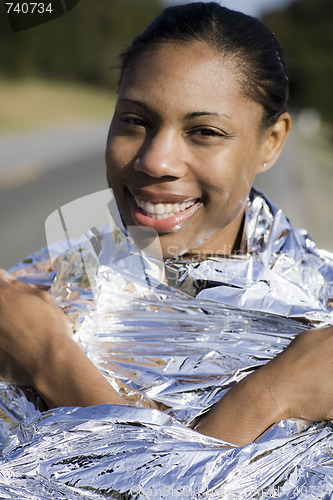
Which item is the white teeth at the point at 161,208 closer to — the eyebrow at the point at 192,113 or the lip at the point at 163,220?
the lip at the point at 163,220

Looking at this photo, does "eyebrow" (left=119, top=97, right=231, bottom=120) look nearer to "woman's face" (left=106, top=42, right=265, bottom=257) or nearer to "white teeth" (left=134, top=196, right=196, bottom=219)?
"woman's face" (left=106, top=42, right=265, bottom=257)

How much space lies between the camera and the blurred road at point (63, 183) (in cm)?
672

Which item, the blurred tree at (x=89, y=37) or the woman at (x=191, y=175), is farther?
the blurred tree at (x=89, y=37)

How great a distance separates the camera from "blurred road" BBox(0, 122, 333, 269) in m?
6.72

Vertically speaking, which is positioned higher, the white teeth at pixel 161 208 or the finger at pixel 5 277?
the white teeth at pixel 161 208

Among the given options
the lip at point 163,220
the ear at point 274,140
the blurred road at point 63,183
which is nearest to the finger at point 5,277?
the blurred road at point 63,183

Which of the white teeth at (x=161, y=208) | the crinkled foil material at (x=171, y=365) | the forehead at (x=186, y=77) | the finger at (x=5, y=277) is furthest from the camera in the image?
the finger at (x=5, y=277)

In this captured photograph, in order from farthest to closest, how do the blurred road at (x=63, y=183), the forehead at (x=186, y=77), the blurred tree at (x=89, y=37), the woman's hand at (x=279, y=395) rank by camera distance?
the blurred road at (x=63, y=183)
the blurred tree at (x=89, y=37)
the forehead at (x=186, y=77)
the woman's hand at (x=279, y=395)

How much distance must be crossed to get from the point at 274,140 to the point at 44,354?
0.87 meters

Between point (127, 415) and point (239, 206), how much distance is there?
70 centimetres

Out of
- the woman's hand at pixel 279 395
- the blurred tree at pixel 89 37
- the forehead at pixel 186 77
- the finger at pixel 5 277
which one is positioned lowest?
the woman's hand at pixel 279 395

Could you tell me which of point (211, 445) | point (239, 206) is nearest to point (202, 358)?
point (211, 445)

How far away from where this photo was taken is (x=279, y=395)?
140 centimetres

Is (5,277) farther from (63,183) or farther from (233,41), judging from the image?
(63,183)
